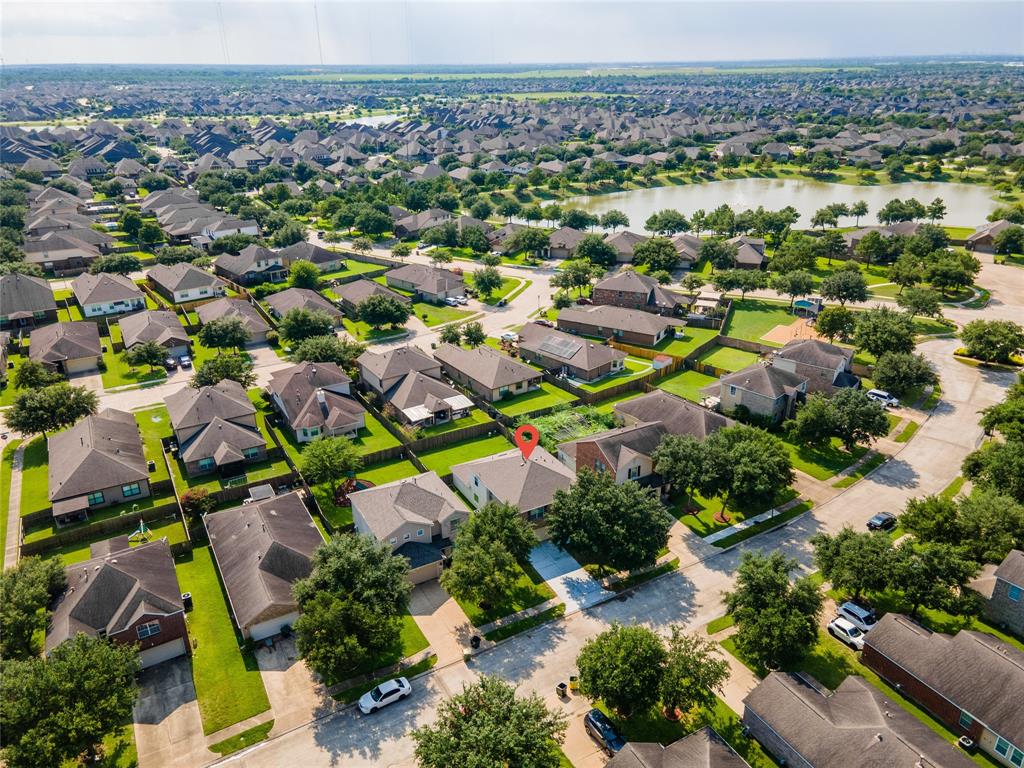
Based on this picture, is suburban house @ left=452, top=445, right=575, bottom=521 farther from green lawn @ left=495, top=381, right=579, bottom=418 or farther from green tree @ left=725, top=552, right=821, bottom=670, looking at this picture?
green tree @ left=725, top=552, right=821, bottom=670

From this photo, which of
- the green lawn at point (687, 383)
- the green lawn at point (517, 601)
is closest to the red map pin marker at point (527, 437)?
the green lawn at point (517, 601)

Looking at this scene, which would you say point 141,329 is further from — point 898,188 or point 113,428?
point 898,188

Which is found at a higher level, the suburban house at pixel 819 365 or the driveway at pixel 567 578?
the suburban house at pixel 819 365

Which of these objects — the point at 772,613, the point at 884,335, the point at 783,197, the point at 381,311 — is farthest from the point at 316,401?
the point at 783,197

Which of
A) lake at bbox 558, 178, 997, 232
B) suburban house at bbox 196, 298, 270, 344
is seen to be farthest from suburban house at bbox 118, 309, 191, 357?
lake at bbox 558, 178, 997, 232

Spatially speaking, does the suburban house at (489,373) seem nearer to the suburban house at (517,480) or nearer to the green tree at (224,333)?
the suburban house at (517,480)

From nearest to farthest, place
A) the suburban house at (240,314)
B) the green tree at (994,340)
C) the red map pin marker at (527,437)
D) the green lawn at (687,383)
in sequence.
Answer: the red map pin marker at (527,437), the green lawn at (687,383), the green tree at (994,340), the suburban house at (240,314)

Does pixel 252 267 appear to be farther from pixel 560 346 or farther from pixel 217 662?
pixel 217 662
